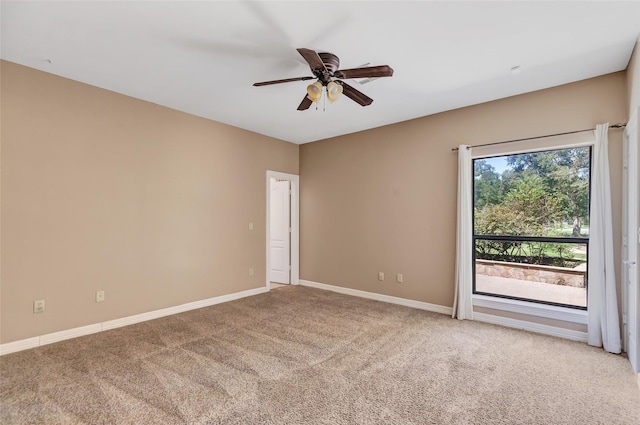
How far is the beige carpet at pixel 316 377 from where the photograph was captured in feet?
6.70

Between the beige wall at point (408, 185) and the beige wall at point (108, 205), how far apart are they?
Answer: 1.42 m

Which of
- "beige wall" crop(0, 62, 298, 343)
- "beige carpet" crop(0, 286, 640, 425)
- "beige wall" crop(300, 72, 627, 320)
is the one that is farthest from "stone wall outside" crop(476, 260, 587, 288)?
"beige wall" crop(0, 62, 298, 343)

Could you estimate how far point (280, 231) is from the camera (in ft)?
20.1

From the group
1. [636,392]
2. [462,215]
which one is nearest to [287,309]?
[462,215]

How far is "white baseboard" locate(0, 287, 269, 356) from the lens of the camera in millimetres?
2965

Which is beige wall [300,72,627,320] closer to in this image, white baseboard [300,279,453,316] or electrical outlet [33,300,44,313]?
white baseboard [300,279,453,316]

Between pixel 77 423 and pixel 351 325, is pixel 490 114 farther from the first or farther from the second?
pixel 77 423

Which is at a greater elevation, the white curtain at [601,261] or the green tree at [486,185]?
the green tree at [486,185]

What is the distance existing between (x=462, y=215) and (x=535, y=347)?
5.22ft

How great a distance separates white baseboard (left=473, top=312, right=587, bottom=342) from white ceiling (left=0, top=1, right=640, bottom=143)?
2680mm

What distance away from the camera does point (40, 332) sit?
3.09 meters

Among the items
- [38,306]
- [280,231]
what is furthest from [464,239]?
[38,306]

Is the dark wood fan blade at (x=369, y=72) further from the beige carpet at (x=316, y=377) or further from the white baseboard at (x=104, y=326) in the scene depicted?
the white baseboard at (x=104, y=326)

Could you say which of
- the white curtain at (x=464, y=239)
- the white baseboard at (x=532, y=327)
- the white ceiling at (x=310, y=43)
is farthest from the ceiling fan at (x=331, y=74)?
the white baseboard at (x=532, y=327)
